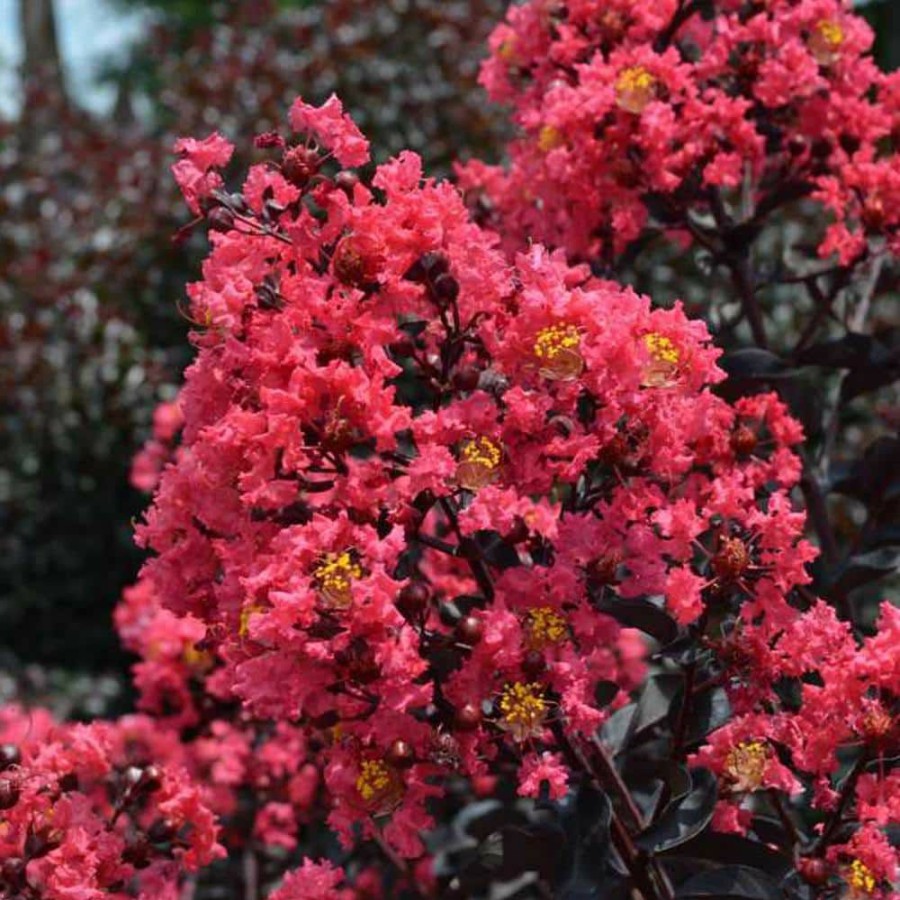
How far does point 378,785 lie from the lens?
1444mm

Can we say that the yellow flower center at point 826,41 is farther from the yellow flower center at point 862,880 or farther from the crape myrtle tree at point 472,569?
the yellow flower center at point 862,880

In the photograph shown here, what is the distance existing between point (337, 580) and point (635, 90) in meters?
1.04

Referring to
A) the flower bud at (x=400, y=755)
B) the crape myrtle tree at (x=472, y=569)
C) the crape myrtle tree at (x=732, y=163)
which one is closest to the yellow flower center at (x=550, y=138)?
the crape myrtle tree at (x=732, y=163)

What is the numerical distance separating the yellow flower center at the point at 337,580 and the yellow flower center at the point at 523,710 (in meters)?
0.22

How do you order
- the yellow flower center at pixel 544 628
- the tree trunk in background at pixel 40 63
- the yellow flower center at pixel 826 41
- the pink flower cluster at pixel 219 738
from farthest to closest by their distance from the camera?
the tree trunk in background at pixel 40 63 < the pink flower cluster at pixel 219 738 < the yellow flower center at pixel 826 41 < the yellow flower center at pixel 544 628

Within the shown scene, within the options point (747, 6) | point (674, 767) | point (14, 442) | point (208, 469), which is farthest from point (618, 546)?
point (14, 442)

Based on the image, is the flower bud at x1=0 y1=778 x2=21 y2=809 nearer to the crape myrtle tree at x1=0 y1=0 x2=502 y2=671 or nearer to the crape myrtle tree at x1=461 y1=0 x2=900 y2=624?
the crape myrtle tree at x1=461 y1=0 x2=900 y2=624

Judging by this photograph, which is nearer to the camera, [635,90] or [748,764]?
[748,764]

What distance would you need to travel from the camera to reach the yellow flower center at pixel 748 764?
1480 millimetres

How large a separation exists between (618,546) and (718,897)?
1.31ft

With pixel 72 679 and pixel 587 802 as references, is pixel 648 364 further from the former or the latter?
pixel 72 679

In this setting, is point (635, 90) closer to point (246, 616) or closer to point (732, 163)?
point (732, 163)

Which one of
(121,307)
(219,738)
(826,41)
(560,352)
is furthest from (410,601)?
(121,307)

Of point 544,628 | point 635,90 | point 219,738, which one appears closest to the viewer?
point 544,628
